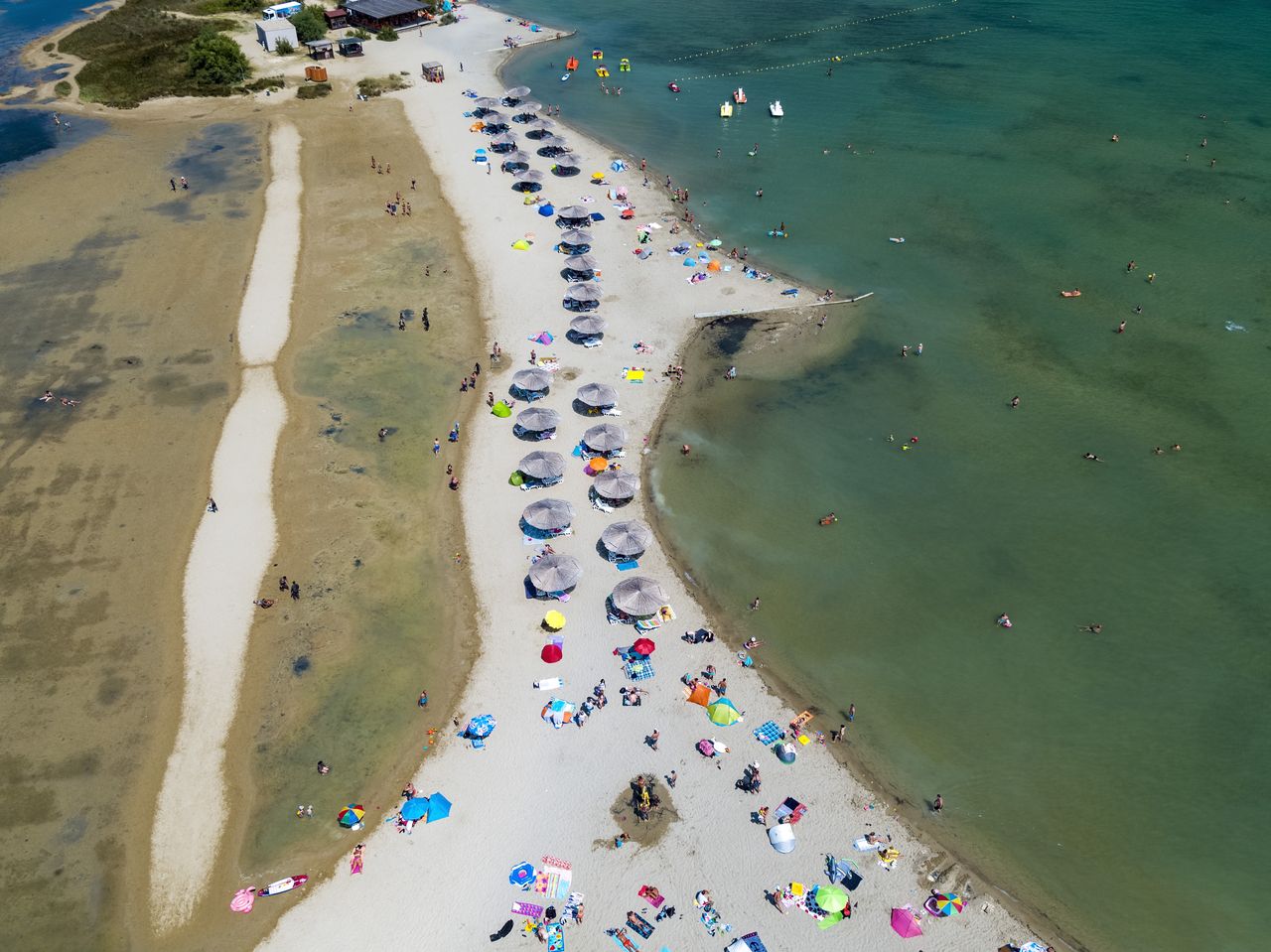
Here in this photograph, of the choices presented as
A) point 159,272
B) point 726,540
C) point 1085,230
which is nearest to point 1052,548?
point 726,540

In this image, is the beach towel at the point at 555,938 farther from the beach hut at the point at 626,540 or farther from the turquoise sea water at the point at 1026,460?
the beach hut at the point at 626,540

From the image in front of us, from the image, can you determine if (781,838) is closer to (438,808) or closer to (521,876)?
(521,876)

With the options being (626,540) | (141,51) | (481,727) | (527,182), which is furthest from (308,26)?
(481,727)

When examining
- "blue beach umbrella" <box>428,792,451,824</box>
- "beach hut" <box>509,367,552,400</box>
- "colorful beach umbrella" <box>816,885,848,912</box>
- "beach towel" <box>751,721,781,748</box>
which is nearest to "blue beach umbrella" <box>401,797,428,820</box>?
"blue beach umbrella" <box>428,792,451,824</box>

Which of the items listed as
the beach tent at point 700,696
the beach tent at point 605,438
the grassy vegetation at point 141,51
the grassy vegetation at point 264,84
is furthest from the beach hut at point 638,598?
the grassy vegetation at point 141,51

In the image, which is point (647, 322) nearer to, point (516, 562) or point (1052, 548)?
point (516, 562)

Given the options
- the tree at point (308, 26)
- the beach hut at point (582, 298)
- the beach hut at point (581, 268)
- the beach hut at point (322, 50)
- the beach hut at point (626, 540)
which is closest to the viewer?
the beach hut at point (626, 540)

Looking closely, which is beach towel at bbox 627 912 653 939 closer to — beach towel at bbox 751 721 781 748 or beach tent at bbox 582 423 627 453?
beach towel at bbox 751 721 781 748

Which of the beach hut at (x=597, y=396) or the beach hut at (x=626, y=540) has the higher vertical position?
the beach hut at (x=597, y=396)
